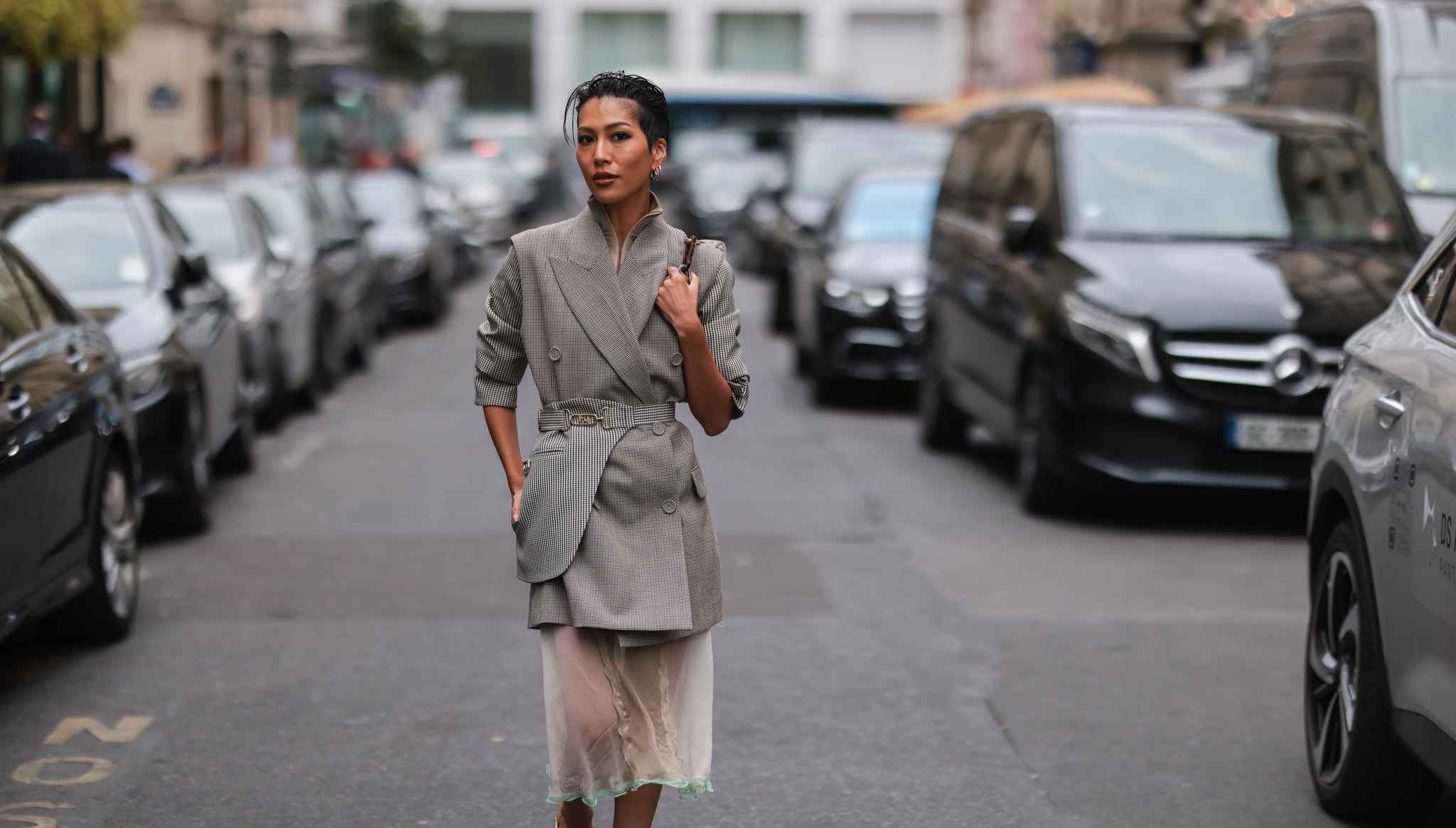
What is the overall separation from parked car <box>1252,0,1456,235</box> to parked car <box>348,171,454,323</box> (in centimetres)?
965

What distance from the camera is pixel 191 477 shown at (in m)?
9.45

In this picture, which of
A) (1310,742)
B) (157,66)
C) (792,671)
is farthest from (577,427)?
(157,66)

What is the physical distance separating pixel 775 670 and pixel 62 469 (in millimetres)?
2374

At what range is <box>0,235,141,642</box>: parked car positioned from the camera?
6.23m

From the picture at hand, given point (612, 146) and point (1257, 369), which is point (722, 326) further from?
point (1257, 369)

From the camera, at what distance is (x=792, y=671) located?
6844 mm

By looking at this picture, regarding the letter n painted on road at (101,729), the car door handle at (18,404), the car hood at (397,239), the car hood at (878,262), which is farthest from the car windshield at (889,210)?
the letter n painted on road at (101,729)

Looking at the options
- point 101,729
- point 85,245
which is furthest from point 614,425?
point 85,245

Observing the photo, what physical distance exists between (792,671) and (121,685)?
2143 millimetres

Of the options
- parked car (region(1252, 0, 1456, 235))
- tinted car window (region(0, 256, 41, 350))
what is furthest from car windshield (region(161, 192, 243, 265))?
parked car (region(1252, 0, 1456, 235))

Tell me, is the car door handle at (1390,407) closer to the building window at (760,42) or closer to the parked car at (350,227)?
the parked car at (350,227)

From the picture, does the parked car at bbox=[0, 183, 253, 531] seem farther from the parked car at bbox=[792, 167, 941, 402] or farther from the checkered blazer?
the checkered blazer

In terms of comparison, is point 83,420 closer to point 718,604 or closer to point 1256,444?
point 718,604

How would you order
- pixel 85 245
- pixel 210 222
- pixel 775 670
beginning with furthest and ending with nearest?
1. pixel 210 222
2. pixel 85 245
3. pixel 775 670
